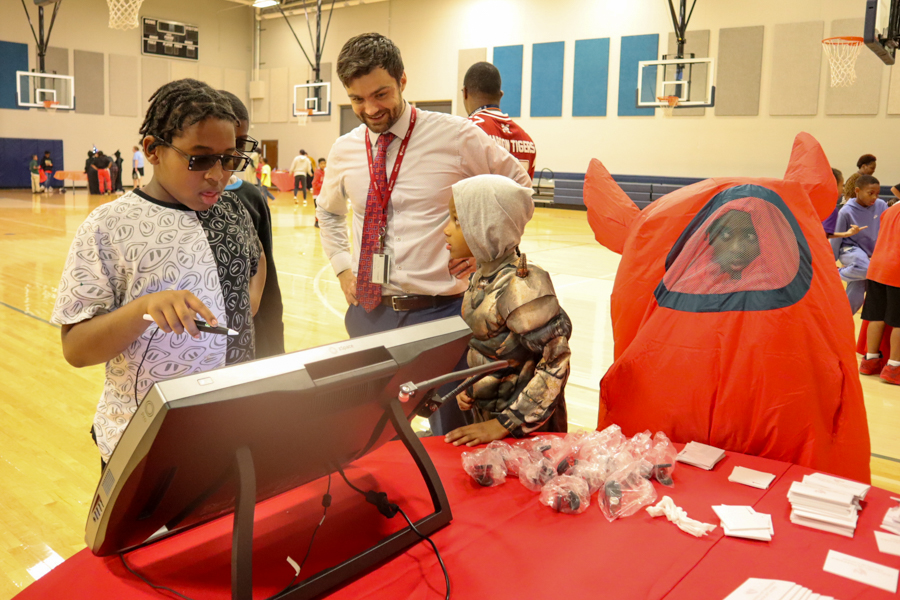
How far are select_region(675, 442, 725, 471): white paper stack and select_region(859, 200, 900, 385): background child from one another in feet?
12.5

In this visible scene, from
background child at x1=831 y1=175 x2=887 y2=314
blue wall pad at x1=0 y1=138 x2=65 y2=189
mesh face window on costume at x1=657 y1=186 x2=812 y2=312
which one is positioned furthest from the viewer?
blue wall pad at x1=0 y1=138 x2=65 y2=189

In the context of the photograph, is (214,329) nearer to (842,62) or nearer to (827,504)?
(827,504)

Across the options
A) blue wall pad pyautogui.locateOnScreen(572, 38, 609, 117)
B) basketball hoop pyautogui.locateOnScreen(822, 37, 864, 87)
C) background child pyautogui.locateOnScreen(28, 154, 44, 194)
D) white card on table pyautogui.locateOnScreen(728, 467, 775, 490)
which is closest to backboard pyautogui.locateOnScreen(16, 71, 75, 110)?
background child pyautogui.locateOnScreen(28, 154, 44, 194)

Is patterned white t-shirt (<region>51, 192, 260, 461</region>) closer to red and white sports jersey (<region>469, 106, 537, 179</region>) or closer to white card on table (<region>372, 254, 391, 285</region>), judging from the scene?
white card on table (<region>372, 254, 391, 285</region>)

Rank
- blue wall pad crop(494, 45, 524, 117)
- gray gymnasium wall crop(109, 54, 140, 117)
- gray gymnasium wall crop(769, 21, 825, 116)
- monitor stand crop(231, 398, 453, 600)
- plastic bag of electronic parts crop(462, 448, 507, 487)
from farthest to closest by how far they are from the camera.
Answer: gray gymnasium wall crop(109, 54, 140, 117)
blue wall pad crop(494, 45, 524, 117)
gray gymnasium wall crop(769, 21, 825, 116)
plastic bag of electronic parts crop(462, 448, 507, 487)
monitor stand crop(231, 398, 453, 600)

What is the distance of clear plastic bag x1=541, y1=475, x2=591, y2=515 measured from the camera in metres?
1.44

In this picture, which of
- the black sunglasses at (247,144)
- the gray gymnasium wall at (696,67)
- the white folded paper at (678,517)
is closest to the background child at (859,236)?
the white folded paper at (678,517)

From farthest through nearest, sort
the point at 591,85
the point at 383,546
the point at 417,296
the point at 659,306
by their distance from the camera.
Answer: the point at 591,85 < the point at 417,296 < the point at 659,306 < the point at 383,546

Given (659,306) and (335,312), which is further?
(335,312)

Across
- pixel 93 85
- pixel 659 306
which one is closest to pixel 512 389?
pixel 659 306

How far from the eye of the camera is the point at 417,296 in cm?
247

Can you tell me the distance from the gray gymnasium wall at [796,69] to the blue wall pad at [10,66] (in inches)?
810

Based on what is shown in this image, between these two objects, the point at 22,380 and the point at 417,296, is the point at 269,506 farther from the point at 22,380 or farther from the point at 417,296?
the point at 22,380

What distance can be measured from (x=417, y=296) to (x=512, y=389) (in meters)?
0.69
